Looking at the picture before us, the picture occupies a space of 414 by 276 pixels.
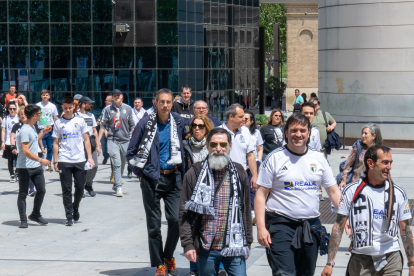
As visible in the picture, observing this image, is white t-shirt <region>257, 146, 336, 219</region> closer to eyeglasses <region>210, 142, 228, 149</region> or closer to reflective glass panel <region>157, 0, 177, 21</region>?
eyeglasses <region>210, 142, 228, 149</region>

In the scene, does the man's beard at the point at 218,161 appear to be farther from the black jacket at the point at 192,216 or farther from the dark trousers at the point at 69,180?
the dark trousers at the point at 69,180

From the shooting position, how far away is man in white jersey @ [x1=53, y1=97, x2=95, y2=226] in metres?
9.06

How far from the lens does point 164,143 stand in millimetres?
6504

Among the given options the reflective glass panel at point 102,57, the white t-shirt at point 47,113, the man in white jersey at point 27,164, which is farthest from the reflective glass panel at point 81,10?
the man in white jersey at point 27,164

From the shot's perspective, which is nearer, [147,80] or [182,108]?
[182,108]

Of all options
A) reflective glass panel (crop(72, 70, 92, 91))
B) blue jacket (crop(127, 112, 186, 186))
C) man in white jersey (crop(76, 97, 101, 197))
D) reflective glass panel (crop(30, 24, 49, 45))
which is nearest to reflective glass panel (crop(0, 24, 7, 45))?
reflective glass panel (crop(30, 24, 49, 45))

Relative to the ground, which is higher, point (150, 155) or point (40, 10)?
point (40, 10)

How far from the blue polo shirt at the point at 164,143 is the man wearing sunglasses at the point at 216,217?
1591 millimetres

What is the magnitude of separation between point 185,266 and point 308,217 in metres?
2.45

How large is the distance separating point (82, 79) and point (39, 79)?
5.92ft

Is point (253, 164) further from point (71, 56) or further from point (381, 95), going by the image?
point (71, 56)

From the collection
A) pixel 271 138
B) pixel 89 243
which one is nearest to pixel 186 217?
pixel 89 243

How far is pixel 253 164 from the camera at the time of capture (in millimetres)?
8227

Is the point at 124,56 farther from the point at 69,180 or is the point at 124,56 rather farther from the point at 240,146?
the point at 240,146
